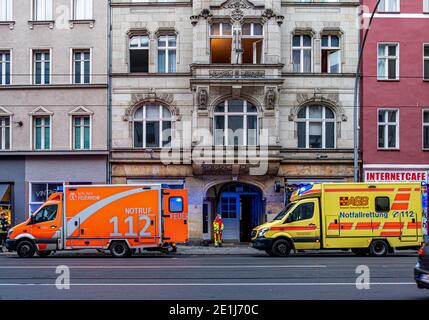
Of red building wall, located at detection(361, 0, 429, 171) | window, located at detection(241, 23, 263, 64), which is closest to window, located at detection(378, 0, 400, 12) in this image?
red building wall, located at detection(361, 0, 429, 171)

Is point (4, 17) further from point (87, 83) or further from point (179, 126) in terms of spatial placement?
point (179, 126)

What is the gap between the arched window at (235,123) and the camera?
2961 centimetres

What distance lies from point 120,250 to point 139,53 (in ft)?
36.8

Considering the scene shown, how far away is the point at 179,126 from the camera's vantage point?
2967 centimetres

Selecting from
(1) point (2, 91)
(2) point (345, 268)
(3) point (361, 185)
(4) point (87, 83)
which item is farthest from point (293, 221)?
(1) point (2, 91)

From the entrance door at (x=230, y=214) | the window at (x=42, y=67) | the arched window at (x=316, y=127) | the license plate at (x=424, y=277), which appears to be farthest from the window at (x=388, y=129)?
the license plate at (x=424, y=277)

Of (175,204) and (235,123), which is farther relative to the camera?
(235,123)

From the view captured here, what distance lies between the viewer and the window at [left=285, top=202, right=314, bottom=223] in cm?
2258

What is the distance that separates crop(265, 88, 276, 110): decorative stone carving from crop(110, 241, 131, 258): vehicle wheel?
10.2 m

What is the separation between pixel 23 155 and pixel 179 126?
7.68m

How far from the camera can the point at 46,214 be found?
2311 cm

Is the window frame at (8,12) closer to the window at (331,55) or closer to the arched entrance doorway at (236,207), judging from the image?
the arched entrance doorway at (236,207)

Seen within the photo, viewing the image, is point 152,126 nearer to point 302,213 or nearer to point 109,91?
point 109,91

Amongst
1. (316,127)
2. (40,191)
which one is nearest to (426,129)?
(316,127)
